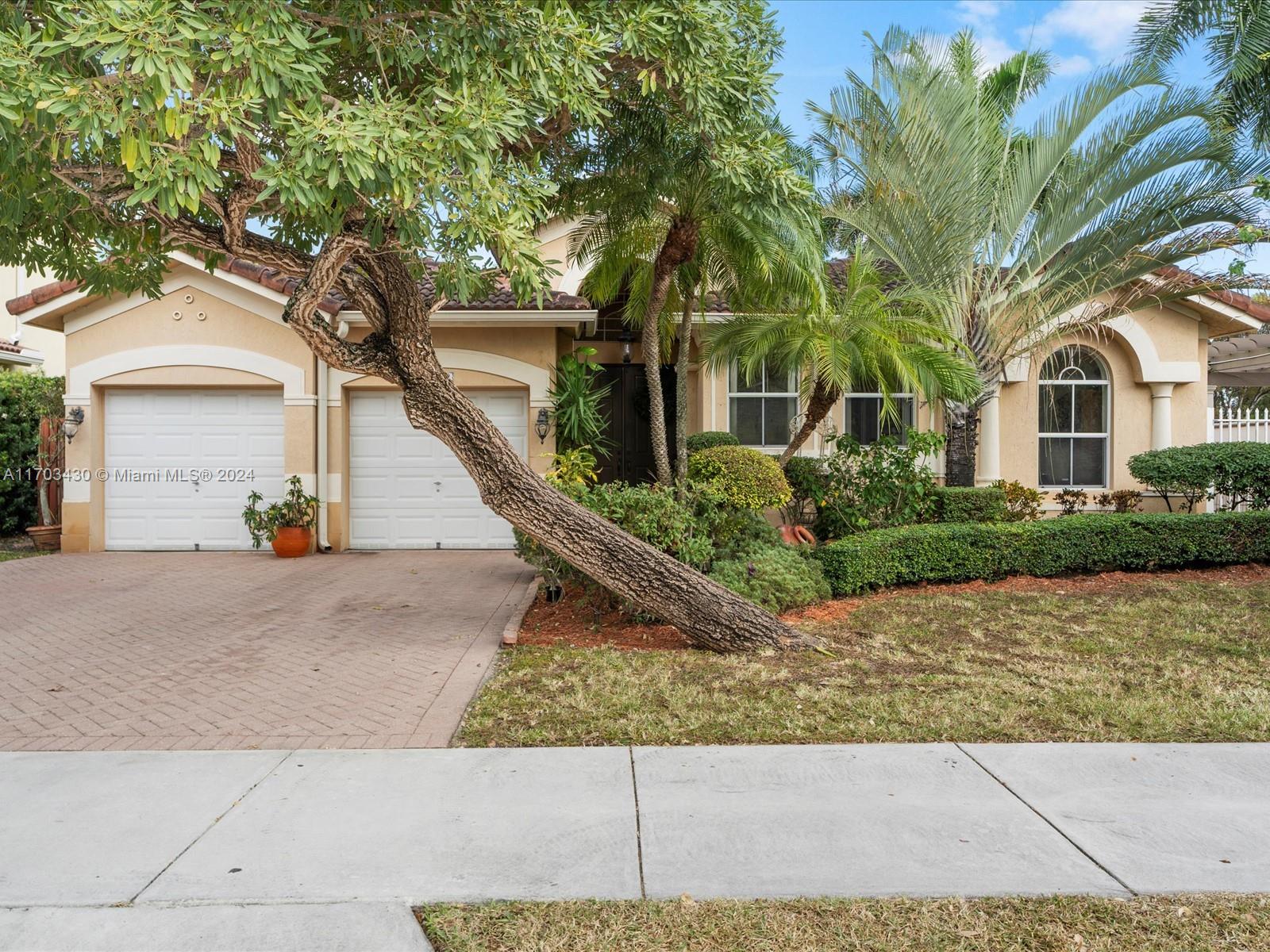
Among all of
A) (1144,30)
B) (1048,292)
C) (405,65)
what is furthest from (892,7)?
(405,65)

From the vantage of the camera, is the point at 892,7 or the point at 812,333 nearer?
the point at 812,333

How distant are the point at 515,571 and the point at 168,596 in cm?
389

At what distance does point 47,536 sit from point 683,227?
11058mm

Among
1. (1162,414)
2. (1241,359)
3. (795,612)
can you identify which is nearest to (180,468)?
(795,612)

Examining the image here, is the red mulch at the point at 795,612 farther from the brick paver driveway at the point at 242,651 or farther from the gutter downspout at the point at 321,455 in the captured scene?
the gutter downspout at the point at 321,455

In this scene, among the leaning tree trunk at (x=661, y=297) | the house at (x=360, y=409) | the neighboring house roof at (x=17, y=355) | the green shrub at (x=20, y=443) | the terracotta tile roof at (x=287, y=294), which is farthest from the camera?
the neighboring house roof at (x=17, y=355)

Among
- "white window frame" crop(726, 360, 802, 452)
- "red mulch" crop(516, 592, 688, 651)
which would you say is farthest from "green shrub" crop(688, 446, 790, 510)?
"white window frame" crop(726, 360, 802, 452)

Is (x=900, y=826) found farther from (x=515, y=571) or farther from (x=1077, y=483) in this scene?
(x=1077, y=483)

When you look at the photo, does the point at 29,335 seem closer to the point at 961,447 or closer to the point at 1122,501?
the point at 961,447

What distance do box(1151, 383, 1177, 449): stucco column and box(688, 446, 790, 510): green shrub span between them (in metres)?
7.41

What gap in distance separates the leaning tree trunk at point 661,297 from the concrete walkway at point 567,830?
5064 mm

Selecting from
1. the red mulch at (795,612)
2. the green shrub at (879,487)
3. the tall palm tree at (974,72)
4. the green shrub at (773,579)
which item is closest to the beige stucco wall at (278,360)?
the green shrub at (879,487)

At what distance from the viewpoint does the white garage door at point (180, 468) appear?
12.5m

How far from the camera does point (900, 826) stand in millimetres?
3617
